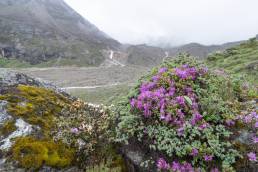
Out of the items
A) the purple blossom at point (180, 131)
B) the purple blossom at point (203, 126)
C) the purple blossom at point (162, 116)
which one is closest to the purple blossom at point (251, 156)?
the purple blossom at point (203, 126)

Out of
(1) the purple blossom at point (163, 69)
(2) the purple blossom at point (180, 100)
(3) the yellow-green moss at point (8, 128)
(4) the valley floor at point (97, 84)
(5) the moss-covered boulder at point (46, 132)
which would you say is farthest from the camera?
(4) the valley floor at point (97, 84)

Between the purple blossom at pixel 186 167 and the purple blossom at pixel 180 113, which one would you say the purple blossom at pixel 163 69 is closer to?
the purple blossom at pixel 180 113

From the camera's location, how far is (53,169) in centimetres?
553

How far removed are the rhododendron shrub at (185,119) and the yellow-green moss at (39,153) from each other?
3.78 feet

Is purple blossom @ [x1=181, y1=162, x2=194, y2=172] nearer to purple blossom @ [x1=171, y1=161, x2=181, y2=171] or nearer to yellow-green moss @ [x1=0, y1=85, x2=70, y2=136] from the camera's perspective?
purple blossom @ [x1=171, y1=161, x2=181, y2=171]

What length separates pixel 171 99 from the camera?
5723 mm

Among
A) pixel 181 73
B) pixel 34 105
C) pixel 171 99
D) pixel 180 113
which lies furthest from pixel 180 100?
pixel 34 105

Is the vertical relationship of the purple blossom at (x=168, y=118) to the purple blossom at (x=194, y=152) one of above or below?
above

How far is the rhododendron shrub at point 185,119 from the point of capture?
199 inches

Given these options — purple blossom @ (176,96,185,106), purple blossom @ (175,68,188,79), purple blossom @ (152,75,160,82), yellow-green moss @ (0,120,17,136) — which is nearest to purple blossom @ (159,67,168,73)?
purple blossom @ (152,75,160,82)

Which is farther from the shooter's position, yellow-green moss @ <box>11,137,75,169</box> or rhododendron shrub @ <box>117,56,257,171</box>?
yellow-green moss @ <box>11,137,75,169</box>

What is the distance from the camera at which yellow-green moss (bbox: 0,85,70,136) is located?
6.27 m

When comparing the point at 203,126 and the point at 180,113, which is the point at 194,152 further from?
the point at 180,113

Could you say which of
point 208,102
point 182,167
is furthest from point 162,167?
point 208,102
